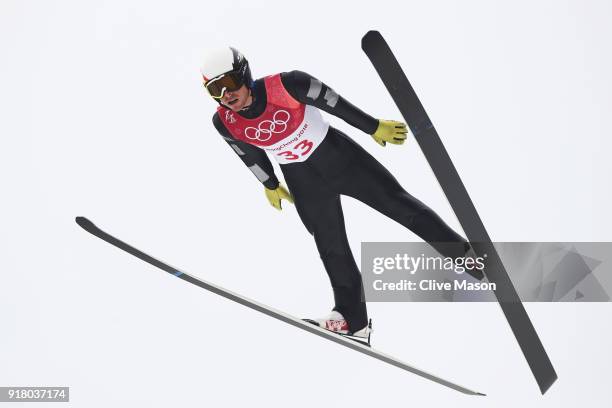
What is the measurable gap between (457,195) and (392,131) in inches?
13.5

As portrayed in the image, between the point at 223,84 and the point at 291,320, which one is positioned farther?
the point at 291,320

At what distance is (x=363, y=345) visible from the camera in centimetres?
279

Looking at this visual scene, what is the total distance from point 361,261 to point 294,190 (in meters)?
0.41

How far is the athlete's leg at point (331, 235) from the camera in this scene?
9.05ft

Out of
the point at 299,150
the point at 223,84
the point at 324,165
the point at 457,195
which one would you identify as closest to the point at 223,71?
the point at 223,84

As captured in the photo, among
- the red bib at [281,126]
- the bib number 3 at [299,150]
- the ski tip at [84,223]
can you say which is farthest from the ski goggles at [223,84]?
the ski tip at [84,223]

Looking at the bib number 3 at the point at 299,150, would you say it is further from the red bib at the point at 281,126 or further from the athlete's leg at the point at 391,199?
the athlete's leg at the point at 391,199

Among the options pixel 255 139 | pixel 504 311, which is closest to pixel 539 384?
pixel 504 311

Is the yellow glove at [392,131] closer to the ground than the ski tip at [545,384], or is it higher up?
higher up

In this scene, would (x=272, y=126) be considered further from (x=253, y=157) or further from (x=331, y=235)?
(x=331, y=235)

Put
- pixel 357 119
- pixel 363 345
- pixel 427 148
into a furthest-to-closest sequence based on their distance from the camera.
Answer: pixel 363 345 < pixel 357 119 < pixel 427 148

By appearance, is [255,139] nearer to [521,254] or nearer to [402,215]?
[402,215]

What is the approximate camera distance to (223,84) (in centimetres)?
250

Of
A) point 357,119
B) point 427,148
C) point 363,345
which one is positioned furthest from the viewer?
point 363,345
